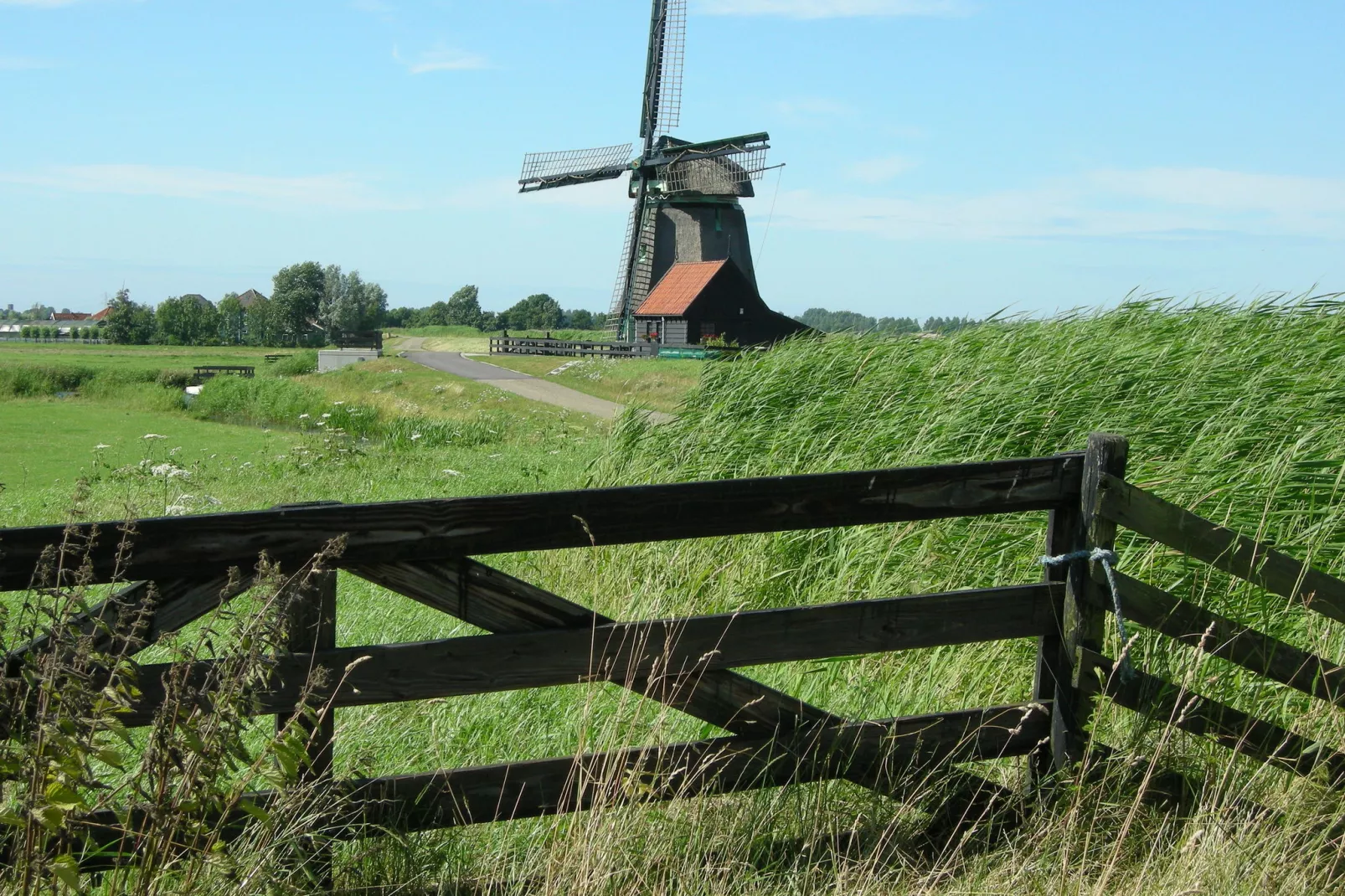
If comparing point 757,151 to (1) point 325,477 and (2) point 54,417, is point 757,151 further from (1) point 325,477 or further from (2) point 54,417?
(1) point 325,477

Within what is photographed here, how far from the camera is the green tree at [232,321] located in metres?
135

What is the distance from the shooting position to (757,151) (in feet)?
157

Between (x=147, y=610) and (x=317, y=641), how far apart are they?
50cm

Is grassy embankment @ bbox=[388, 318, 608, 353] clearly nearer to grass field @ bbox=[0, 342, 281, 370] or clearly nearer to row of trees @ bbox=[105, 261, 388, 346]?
row of trees @ bbox=[105, 261, 388, 346]

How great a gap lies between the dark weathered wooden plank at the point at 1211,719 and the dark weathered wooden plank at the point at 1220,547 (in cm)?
50

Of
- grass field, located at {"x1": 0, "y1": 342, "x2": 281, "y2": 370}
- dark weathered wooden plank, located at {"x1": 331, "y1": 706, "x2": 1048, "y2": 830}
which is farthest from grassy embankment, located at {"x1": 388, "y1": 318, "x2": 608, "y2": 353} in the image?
dark weathered wooden plank, located at {"x1": 331, "y1": 706, "x2": 1048, "y2": 830}

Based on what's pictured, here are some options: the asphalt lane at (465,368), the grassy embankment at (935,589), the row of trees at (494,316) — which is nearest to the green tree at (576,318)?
the row of trees at (494,316)

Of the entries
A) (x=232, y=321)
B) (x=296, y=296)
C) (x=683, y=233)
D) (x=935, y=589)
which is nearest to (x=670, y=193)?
(x=683, y=233)

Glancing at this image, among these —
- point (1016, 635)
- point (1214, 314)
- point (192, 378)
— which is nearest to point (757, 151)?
point (192, 378)

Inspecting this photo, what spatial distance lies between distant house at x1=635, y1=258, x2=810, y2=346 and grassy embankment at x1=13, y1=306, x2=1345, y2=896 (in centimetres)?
3566

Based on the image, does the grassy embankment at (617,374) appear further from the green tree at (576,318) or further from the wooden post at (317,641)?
the green tree at (576,318)

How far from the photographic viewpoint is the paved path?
108 ft

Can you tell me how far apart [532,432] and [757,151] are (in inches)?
1121

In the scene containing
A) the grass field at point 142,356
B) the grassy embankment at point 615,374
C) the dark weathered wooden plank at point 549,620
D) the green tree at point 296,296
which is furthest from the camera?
the green tree at point 296,296
